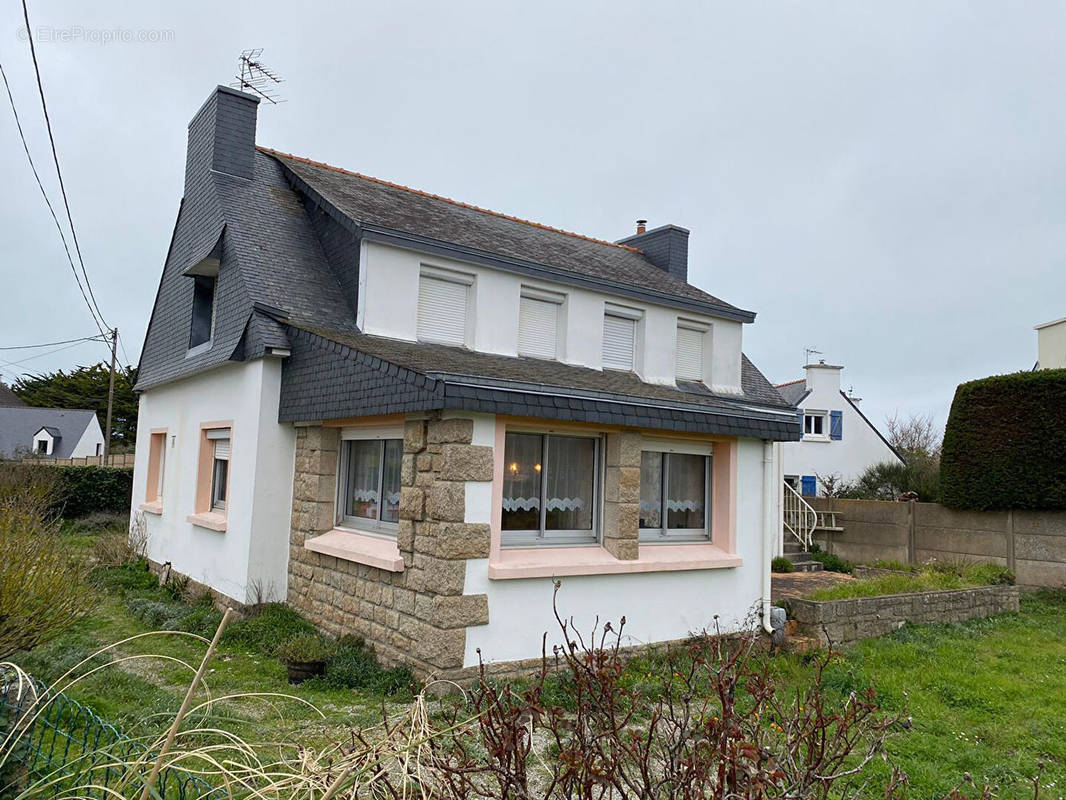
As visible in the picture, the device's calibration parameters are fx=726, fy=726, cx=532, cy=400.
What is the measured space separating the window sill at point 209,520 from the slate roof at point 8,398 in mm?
46737

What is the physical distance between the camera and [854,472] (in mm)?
27312

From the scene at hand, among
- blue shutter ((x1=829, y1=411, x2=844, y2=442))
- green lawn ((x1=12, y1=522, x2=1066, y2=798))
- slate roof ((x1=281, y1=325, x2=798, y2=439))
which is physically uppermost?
blue shutter ((x1=829, y1=411, x2=844, y2=442))

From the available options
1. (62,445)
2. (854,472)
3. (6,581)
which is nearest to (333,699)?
(6,581)

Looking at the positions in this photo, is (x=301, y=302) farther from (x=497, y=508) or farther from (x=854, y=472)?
(x=854, y=472)

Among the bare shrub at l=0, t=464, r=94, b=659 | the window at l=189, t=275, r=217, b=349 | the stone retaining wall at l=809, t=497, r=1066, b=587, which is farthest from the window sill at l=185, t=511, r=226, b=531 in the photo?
the stone retaining wall at l=809, t=497, r=1066, b=587

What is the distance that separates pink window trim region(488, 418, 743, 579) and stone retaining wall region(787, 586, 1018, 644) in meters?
1.49

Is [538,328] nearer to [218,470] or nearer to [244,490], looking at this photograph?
[244,490]

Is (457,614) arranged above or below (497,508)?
below

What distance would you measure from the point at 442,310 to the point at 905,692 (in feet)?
25.1

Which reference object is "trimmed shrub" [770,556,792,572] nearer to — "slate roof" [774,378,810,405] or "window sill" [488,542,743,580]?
"window sill" [488,542,743,580]

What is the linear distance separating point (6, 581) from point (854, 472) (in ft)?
89.8

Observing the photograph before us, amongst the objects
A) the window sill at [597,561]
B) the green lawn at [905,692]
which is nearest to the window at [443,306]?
the window sill at [597,561]

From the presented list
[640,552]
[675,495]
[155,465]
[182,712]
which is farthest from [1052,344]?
[182,712]

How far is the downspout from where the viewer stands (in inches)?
348
